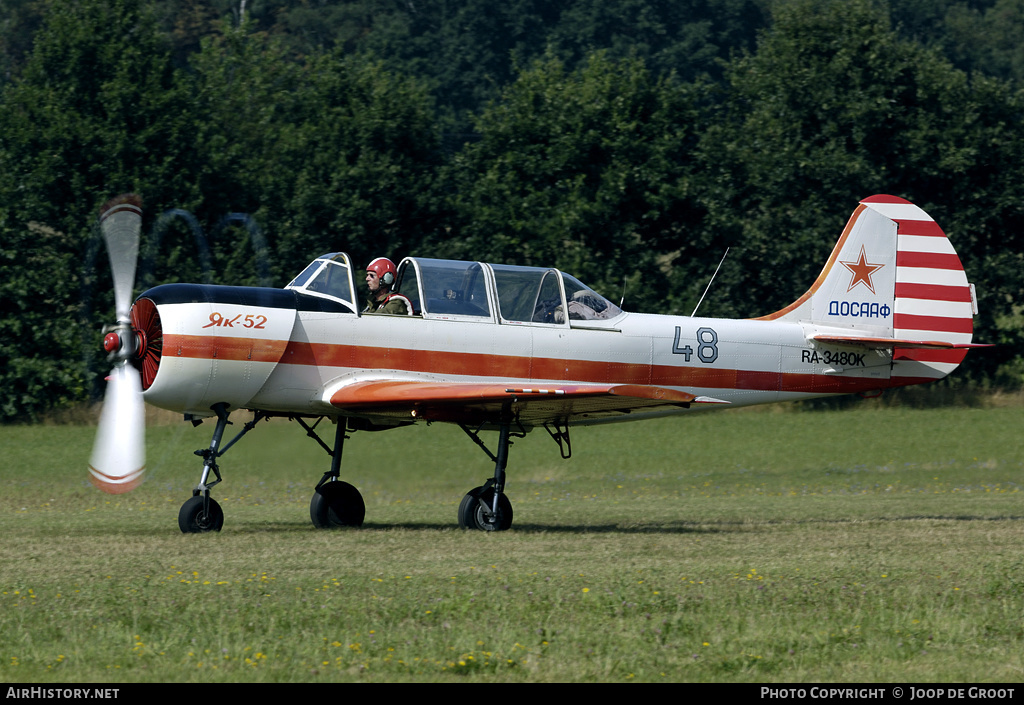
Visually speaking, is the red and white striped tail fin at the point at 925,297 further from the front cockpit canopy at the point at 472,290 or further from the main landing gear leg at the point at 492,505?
the main landing gear leg at the point at 492,505

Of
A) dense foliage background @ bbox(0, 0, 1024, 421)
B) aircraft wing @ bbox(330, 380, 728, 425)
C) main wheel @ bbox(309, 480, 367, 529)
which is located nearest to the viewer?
aircraft wing @ bbox(330, 380, 728, 425)

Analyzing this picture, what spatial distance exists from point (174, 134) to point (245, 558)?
21.5m

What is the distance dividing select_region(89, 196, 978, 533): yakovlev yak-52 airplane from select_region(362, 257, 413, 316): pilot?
81 millimetres

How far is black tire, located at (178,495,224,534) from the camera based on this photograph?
12734 mm

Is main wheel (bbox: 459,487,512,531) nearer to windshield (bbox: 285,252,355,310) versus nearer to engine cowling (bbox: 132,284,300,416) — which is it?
windshield (bbox: 285,252,355,310)

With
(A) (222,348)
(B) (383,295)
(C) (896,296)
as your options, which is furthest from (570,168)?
(A) (222,348)

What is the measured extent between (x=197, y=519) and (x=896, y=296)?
930 centimetres

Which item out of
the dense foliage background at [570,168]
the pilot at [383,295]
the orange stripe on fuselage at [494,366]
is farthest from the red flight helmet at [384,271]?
the dense foliage background at [570,168]

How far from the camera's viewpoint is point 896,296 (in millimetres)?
16188

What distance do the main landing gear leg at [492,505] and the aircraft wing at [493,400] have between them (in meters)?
0.40

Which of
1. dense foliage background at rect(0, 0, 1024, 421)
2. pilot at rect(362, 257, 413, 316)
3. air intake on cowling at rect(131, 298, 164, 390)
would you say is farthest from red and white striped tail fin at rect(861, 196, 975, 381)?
dense foliage background at rect(0, 0, 1024, 421)

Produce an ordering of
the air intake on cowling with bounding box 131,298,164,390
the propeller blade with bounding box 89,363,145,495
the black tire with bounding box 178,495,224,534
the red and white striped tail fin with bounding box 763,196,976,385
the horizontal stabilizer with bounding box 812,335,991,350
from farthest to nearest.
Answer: the red and white striped tail fin with bounding box 763,196,976,385 → the horizontal stabilizer with bounding box 812,335,991,350 → the black tire with bounding box 178,495,224,534 → the propeller blade with bounding box 89,363,145,495 → the air intake on cowling with bounding box 131,298,164,390
